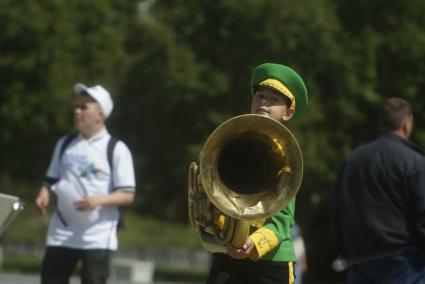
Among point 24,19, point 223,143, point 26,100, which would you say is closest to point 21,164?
point 26,100

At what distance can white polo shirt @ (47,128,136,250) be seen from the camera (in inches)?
302

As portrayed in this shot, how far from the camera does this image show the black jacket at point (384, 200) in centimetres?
701

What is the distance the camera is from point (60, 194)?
306 inches

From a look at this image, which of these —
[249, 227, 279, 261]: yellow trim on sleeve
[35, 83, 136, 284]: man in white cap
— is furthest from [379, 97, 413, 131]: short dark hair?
[249, 227, 279, 261]: yellow trim on sleeve

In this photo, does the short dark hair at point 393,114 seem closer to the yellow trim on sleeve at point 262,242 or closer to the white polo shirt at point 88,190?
the white polo shirt at point 88,190

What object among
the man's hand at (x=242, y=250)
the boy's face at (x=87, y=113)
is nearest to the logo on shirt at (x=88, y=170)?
the boy's face at (x=87, y=113)

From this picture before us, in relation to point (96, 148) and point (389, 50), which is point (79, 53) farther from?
point (96, 148)

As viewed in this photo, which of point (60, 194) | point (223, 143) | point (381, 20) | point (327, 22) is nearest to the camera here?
point (223, 143)

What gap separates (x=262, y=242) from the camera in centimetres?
518

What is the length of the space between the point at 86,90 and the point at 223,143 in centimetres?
304

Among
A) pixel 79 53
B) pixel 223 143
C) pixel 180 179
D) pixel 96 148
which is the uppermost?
pixel 79 53

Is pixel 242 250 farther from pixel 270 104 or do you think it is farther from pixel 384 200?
pixel 384 200

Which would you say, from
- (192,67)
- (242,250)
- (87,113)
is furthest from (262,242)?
(192,67)

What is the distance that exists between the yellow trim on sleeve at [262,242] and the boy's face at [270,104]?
583mm
